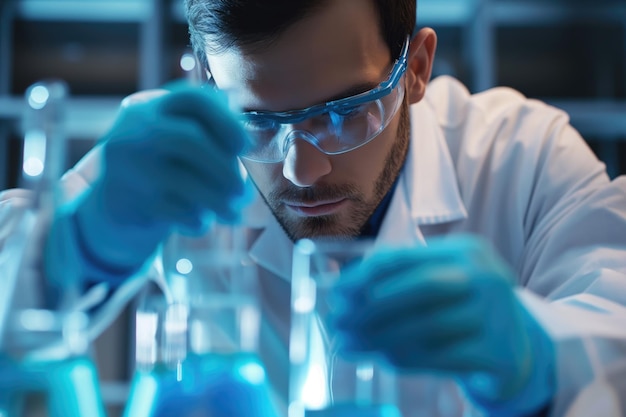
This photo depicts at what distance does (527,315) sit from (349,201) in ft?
1.87

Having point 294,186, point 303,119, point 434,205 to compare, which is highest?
point 303,119

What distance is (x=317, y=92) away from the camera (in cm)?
126

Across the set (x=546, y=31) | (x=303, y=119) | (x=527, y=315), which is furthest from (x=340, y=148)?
(x=546, y=31)

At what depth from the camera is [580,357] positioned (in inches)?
36.8

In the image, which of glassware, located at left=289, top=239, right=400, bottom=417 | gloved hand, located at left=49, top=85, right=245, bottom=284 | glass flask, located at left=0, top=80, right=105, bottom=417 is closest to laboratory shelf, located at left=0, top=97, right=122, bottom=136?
gloved hand, located at left=49, top=85, right=245, bottom=284

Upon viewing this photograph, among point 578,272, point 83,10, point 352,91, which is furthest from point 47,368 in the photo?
point 83,10

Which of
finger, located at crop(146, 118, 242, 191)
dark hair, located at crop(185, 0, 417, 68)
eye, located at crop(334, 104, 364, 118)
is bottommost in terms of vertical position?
eye, located at crop(334, 104, 364, 118)

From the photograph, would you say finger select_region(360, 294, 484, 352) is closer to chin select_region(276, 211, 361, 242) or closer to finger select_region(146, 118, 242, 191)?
finger select_region(146, 118, 242, 191)

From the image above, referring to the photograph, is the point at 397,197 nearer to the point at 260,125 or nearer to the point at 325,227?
the point at 325,227

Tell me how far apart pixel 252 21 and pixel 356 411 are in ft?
2.63

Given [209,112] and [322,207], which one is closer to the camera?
[209,112]

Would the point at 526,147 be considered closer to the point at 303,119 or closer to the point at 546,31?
the point at 303,119

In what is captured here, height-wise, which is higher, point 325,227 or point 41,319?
point 41,319

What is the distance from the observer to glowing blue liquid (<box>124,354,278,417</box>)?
737 mm
